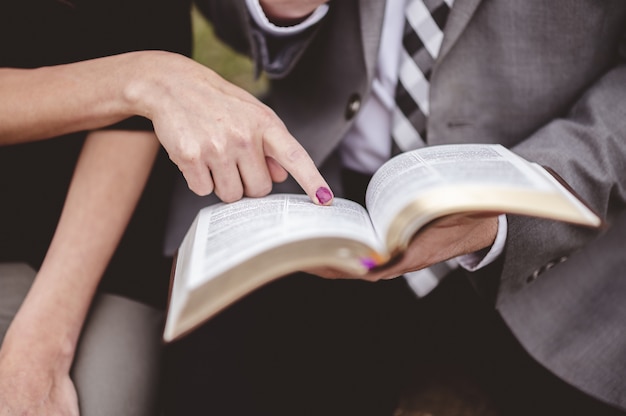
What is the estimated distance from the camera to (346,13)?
0.84 metres

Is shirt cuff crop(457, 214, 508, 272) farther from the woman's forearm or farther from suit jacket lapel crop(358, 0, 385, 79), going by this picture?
the woman's forearm

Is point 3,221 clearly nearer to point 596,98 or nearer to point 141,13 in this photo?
point 141,13

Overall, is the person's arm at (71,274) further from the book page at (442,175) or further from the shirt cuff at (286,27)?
the book page at (442,175)

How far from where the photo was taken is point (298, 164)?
1.92 ft

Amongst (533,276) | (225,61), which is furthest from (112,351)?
(225,61)

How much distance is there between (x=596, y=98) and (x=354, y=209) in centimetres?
42

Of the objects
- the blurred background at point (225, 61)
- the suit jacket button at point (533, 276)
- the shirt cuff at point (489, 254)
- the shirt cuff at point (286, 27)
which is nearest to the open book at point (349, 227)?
the shirt cuff at point (489, 254)

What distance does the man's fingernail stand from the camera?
1.91 feet

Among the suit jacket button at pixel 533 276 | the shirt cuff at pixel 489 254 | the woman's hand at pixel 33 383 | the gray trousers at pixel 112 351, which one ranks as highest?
the woman's hand at pixel 33 383

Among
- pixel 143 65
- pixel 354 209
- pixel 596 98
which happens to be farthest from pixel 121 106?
pixel 596 98

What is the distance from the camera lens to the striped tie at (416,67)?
2.58 feet

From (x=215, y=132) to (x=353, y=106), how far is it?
13.0 inches

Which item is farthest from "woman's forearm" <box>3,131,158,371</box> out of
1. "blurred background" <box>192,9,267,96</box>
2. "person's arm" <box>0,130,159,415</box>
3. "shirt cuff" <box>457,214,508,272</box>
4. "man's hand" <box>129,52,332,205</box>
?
"blurred background" <box>192,9,267,96</box>

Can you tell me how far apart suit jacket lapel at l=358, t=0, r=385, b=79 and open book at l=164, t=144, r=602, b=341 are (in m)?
0.31
